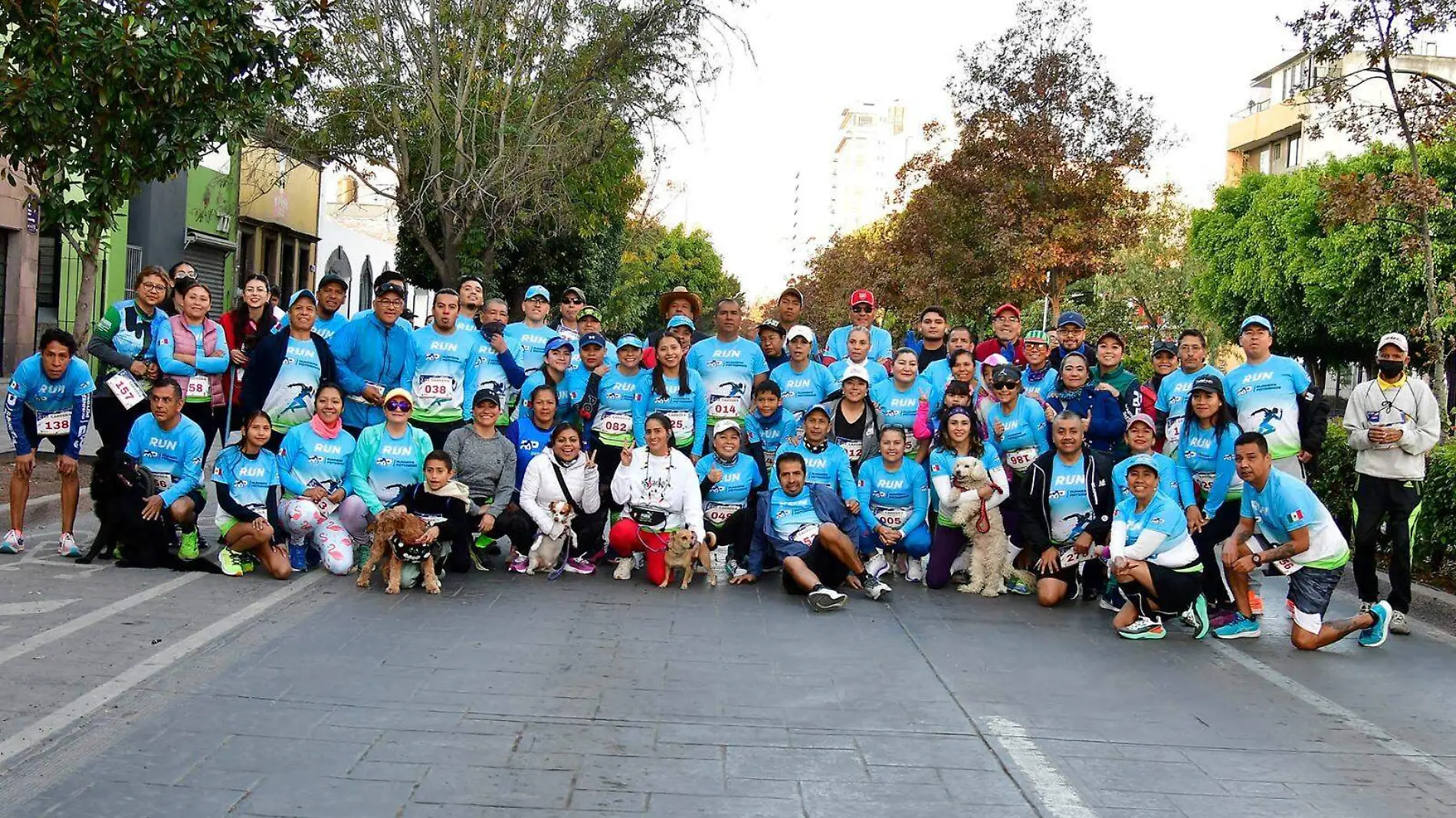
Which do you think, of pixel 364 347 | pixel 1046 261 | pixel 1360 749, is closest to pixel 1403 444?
pixel 1360 749

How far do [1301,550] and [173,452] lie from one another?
729cm

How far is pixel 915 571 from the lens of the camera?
386 inches

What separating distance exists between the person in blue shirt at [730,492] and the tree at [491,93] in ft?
28.3

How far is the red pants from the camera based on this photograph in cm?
908

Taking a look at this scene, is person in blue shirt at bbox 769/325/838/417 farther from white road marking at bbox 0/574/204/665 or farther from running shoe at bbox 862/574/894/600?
white road marking at bbox 0/574/204/665

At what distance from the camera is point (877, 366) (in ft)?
36.9

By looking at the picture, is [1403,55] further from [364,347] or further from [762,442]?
[364,347]

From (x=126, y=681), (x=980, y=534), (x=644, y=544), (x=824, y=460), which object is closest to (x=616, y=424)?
(x=644, y=544)

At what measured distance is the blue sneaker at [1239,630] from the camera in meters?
8.16

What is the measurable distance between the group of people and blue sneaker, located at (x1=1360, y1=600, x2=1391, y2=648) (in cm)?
1

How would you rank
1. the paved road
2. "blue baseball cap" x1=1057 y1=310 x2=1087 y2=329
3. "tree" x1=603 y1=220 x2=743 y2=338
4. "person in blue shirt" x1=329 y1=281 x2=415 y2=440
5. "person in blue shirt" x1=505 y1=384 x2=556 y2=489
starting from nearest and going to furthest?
1. the paved road
2. "person in blue shirt" x1=329 y1=281 x2=415 y2=440
3. "person in blue shirt" x1=505 y1=384 x2=556 y2=489
4. "blue baseball cap" x1=1057 y1=310 x2=1087 y2=329
5. "tree" x1=603 y1=220 x2=743 y2=338

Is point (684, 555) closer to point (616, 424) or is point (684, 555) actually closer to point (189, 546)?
point (616, 424)

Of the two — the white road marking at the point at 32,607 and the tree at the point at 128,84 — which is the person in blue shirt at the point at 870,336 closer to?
the tree at the point at 128,84

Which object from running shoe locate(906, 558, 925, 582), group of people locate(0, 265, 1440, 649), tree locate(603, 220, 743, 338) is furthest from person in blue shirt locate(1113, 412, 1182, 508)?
tree locate(603, 220, 743, 338)
